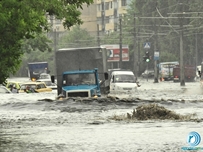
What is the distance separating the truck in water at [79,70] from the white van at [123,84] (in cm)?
712

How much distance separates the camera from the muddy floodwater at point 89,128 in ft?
63.4

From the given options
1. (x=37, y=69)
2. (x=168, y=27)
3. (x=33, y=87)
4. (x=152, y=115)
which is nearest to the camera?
(x=152, y=115)

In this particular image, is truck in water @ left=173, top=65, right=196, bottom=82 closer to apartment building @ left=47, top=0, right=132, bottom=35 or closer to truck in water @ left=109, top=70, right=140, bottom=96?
truck in water @ left=109, top=70, right=140, bottom=96

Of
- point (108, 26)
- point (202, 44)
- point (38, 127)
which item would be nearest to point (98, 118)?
point (38, 127)

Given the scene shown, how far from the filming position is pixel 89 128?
83.0 feet

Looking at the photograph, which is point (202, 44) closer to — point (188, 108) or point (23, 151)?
point (188, 108)

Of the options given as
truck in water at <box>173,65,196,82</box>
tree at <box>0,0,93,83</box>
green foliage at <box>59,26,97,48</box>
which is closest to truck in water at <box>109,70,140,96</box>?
tree at <box>0,0,93,83</box>

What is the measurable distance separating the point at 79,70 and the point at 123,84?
38.2ft

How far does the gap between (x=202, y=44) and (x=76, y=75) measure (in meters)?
82.0

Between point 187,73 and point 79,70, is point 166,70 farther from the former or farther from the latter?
point 79,70

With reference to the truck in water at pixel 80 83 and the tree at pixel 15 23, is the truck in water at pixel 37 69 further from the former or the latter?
the tree at pixel 15 23

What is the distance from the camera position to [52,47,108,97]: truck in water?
38.7m
